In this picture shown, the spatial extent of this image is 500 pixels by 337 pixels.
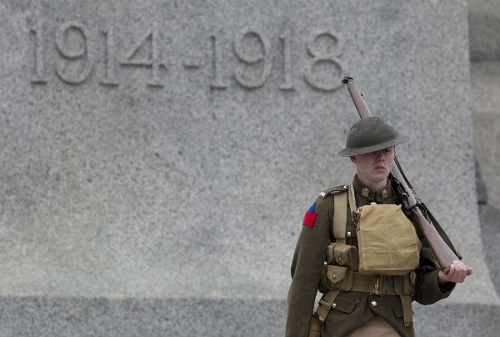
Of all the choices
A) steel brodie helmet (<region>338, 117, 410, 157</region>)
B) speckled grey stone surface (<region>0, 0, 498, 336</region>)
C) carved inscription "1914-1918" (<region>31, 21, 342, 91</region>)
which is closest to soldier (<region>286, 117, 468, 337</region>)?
steel brodie helmet (<region>338, 117, 410, 157</region>)

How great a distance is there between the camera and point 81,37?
8.19 metres

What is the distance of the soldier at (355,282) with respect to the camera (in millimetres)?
5324

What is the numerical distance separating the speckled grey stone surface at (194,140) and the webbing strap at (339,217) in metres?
2.65

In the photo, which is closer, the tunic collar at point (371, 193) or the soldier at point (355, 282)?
the soldier at point (355, 282)

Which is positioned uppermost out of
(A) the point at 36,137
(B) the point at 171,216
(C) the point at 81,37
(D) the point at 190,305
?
(C) the point at 81,37

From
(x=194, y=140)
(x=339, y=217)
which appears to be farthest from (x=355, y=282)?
(x=194, y=140)

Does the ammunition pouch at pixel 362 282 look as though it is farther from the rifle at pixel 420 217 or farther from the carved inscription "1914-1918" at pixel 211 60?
the carved inscription "1914-1918" at pixel 211 60

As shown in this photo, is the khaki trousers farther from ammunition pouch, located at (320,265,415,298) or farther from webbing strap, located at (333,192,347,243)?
webbing strap, located at (333,192,347,243)

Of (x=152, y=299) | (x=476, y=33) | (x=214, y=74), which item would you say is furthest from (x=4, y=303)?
(x=476, y=33)

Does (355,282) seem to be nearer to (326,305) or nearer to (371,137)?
(326,305)

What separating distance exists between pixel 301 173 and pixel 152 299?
54.6 inches

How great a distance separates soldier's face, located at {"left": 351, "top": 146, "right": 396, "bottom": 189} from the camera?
212 inches

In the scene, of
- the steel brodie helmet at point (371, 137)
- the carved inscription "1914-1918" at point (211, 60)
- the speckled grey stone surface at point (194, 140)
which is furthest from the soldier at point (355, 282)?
the carved inscription "1914-1918" at point (211, 60)

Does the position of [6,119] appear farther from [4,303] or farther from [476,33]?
[476,33]
